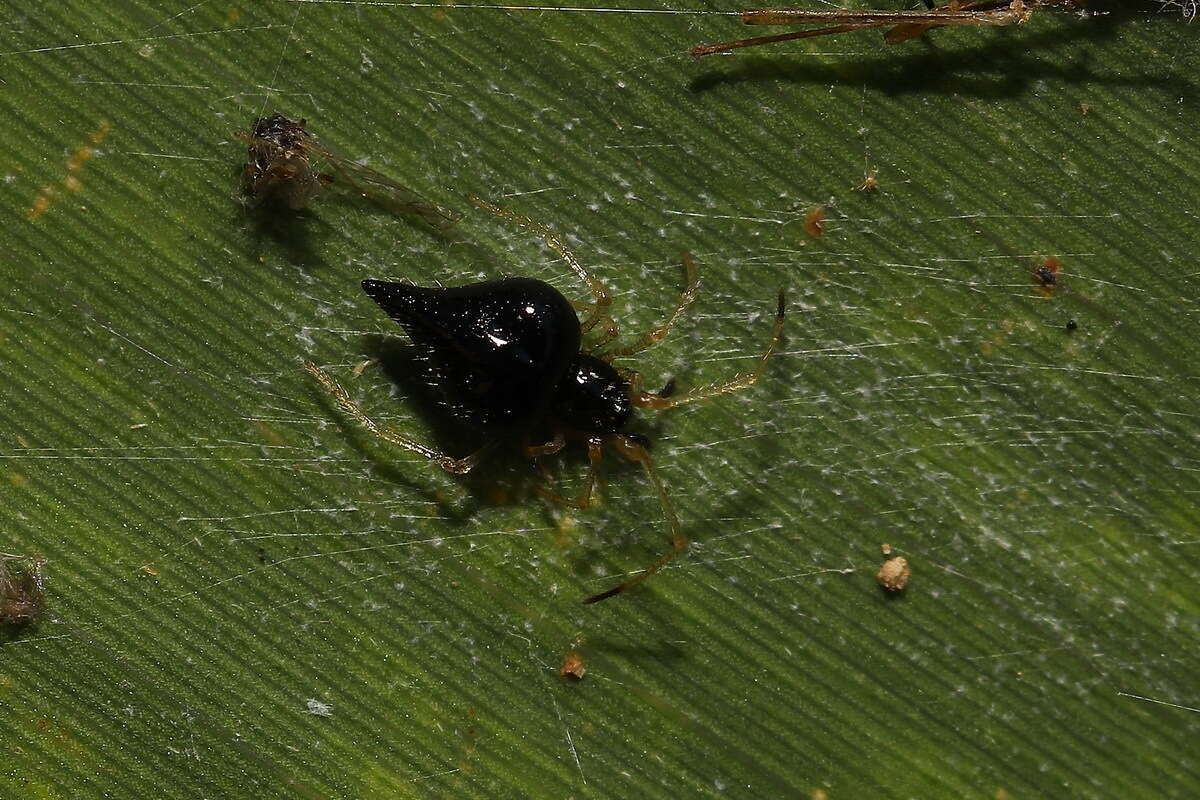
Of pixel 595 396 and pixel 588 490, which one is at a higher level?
pixel 595 396

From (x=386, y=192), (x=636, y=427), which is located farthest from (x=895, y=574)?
(x=386, y=192)

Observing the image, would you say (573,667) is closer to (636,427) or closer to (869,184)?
(636,427)

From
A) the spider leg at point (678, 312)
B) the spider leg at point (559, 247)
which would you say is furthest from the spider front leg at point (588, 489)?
the spider leg at point (559, 247)

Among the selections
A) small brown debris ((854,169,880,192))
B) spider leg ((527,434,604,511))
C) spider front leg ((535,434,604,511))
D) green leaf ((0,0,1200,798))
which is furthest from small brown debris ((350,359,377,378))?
small brown debris ((854,169,880,192))

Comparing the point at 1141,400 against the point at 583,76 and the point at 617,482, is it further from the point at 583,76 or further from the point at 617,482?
the point at 583,76

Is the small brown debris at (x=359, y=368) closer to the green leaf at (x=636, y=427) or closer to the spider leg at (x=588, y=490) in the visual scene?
the green leaf at (x=636, y=427)

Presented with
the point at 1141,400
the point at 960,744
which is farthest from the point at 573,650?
the point at 1141,400
